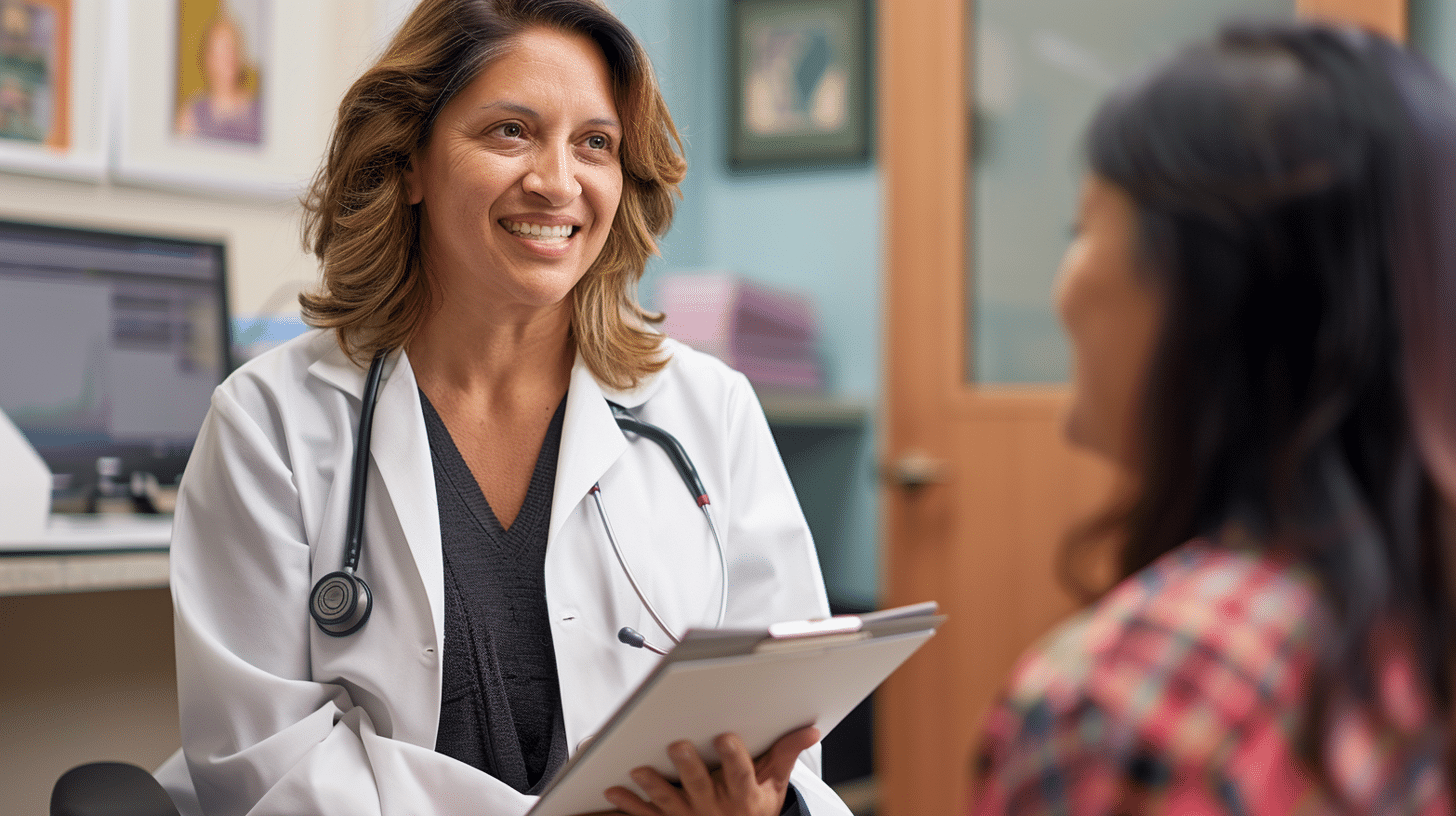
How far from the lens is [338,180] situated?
1.25m

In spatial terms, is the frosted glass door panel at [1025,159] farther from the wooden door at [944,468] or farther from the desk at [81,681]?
the desk at [81,681]

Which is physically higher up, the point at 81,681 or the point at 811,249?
the point at 811,249

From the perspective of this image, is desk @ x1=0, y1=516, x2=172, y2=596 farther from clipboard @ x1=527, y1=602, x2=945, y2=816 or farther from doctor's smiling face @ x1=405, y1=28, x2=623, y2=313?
clipboard @ x1=527, y1=602, x2=945, y2=816

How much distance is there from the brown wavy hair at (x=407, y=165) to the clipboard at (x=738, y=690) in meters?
0.48

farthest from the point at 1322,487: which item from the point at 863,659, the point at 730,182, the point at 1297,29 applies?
the point at 730,182

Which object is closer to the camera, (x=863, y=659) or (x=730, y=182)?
(x=863, y=659)

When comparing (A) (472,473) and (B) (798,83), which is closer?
(A) (472,473)

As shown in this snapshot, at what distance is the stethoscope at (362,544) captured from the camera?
3.50 feet

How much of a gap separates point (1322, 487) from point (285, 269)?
1.71 metres

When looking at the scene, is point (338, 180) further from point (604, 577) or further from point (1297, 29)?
point (1297, 29)

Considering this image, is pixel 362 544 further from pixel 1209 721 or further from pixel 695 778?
pixel 1209 721

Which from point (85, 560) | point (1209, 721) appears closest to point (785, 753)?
point (1209, 721)

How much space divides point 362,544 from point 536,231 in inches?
14.2

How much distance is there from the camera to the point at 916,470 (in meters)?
2.23
